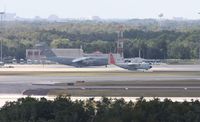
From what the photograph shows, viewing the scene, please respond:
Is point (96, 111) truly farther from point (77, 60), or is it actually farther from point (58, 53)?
point (58, 53)

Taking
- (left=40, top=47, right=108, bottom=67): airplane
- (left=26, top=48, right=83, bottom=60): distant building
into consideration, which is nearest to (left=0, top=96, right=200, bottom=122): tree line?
(left=40, top=47, right=108, bottom=67): airplane

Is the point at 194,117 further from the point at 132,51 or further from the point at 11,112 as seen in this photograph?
the point at 132,51

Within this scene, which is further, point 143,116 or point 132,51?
point 132,51

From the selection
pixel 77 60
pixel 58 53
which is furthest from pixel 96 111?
pixel 58 53

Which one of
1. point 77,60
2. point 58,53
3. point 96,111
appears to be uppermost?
point 96,111

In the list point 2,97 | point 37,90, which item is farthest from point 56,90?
point 2,97

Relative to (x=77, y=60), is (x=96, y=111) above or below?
above

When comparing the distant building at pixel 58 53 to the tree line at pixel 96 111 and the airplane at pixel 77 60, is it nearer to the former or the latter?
the airplane at pixel 77 60

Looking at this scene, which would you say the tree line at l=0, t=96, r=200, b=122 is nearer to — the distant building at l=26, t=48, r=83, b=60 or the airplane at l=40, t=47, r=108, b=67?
the airplane at l=40, t=47, r=108, b=67
